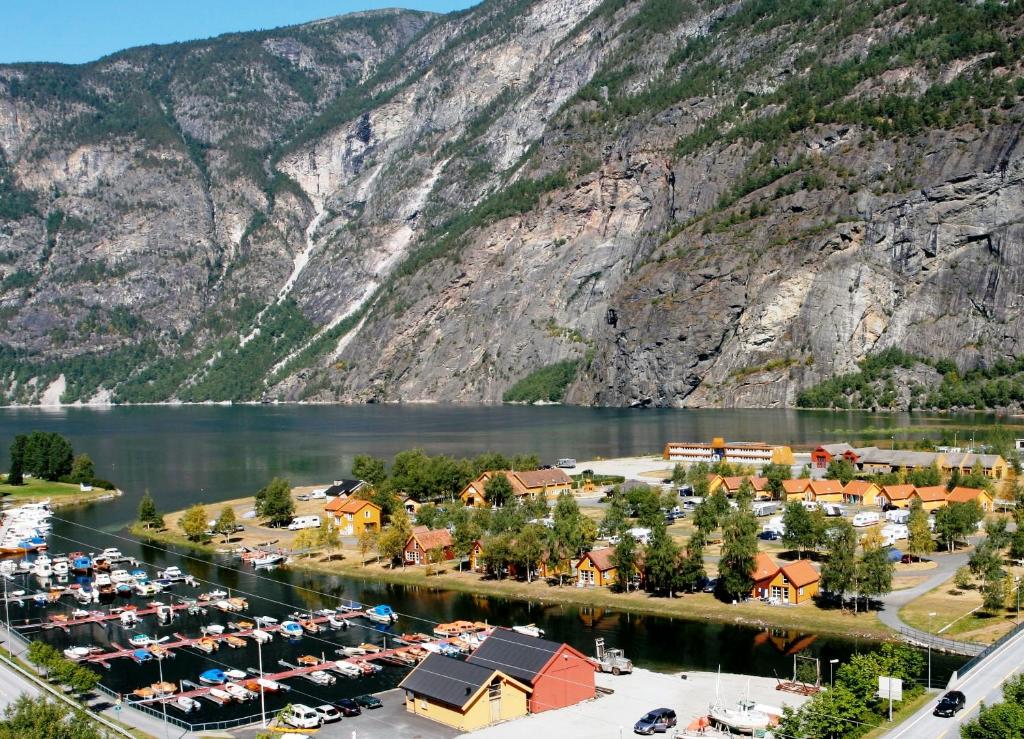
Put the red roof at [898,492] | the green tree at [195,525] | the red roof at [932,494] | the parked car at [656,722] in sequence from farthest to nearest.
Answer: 1. the green tree at [195,525]
2. the red roof at [898,492]
3. the red roof at [932,494]
4. the parked car at [656,722]

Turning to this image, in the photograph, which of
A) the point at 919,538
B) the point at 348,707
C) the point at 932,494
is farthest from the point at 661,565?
the point at 932,494

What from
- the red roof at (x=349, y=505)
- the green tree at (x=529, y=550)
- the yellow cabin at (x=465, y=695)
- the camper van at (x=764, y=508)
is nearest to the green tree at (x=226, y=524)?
the red roof at (x=349, y=505)

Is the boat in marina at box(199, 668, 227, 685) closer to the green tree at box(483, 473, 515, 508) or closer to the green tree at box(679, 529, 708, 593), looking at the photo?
the green tree at box(679, 529, 708, 593)

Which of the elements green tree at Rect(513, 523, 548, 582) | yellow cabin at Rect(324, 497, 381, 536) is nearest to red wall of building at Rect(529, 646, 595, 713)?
green tree at Rect(513, 523, 548, 582)

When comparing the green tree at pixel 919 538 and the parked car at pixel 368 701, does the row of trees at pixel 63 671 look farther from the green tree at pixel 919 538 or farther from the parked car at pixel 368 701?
the green tree at pixel 919 538

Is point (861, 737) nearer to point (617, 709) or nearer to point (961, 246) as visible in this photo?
point (617, 709)

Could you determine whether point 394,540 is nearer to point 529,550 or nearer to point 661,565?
point 529,550
